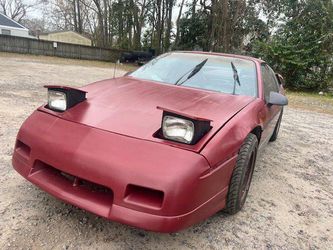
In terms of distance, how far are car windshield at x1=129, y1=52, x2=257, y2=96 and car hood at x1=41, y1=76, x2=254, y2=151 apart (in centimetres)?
20

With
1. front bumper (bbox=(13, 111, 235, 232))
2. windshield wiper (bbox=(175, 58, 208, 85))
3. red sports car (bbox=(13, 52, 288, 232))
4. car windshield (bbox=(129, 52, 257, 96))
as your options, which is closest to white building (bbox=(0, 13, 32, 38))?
car windshield (bbox=(129, 52, 257, 96))

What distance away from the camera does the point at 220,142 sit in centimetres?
199

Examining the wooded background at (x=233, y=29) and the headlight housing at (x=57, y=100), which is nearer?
the headlight housing at (x=57, y=100)

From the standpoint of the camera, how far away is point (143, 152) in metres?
1.84

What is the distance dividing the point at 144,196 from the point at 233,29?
20.9 meters

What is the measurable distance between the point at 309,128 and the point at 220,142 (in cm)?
505

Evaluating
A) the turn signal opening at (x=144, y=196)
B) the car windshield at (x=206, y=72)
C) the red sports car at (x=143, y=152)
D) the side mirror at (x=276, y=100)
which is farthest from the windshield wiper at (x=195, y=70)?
the turn signal opening at (x=144, y=196)

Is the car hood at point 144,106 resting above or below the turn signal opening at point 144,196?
above

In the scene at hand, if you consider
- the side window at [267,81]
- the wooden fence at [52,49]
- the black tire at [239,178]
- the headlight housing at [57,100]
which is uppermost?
the side window at [267,81]

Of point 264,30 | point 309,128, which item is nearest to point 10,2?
point 264,30

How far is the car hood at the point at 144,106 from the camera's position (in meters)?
2.08

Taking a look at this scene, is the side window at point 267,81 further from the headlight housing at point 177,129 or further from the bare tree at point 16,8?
the bare tree at point 16,8

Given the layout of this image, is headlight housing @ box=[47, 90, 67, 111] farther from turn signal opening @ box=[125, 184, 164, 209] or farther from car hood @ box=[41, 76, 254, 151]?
turn signal opening @ box=[125, 184, 164, 209]

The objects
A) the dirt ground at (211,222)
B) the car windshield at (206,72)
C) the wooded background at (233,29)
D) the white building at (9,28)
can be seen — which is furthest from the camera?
the white building at (9,28)
